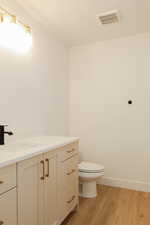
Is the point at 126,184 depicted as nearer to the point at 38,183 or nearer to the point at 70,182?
the point at 70,182

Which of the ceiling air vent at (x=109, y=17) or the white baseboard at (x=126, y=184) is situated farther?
the white baseboard at (x=126, y=184)

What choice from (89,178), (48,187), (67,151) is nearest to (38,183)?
(48,187)

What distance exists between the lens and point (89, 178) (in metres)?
2.47

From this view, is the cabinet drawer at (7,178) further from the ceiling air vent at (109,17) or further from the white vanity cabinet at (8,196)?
the ceiling air vent at (109,17)

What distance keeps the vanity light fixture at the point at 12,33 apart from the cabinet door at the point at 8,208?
4.63 ft

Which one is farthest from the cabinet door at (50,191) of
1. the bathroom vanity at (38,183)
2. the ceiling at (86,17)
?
the ceiling at (86,17)

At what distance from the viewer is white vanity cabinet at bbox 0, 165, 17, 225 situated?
3.77 feet

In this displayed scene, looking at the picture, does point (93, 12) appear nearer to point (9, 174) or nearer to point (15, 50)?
point (15, 50)

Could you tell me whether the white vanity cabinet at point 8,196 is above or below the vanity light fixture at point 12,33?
below

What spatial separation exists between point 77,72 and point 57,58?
18.7 inches

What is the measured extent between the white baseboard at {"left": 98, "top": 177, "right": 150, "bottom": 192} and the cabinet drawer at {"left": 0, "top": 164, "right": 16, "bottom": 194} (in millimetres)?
2049

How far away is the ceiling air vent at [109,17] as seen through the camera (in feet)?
7.08

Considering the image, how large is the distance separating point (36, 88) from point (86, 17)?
1109mm

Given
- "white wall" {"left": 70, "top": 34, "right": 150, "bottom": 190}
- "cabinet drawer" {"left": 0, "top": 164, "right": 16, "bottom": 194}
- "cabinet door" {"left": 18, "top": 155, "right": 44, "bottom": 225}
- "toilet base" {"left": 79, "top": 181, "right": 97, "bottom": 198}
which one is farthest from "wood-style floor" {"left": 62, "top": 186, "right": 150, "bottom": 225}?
"cabinet drawer" {"left": 0, "top": 164, "right": 16, "bottom": 194}
